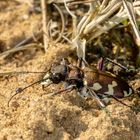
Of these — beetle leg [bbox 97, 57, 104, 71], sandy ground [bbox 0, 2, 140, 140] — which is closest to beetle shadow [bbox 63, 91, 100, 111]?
sandy ground [bbox 0, 2, 140, 140]

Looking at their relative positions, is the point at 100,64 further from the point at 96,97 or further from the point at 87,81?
the point at 96,97

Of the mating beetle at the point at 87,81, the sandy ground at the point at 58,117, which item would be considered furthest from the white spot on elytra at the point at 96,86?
the sandy ground at the point at 58,117

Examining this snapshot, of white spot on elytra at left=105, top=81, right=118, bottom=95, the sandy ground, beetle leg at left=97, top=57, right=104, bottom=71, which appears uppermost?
beetle leg at left=97, top=57, right=104, bottom=71

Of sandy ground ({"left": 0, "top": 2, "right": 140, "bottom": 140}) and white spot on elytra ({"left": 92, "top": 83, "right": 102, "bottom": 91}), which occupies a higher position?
white spot on elytra ({"left": 92, "top": 83, "right": 102, "bottom": 91})

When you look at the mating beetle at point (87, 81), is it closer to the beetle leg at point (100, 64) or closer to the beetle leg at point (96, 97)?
the beetle leg at point (96, 97)

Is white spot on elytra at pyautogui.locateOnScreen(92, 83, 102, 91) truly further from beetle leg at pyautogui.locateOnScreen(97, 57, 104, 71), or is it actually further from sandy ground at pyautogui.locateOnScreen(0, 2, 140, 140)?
beetle leg at pyautogui.locateOnScreen(97, 57, 104, 71)

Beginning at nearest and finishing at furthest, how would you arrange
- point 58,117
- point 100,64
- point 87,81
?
point 58,117, point 87,81, point 100,64

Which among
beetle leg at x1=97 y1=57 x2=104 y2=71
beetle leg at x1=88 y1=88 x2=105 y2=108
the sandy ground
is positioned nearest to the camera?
the sandy ground

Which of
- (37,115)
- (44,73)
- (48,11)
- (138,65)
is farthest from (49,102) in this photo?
(48,11)

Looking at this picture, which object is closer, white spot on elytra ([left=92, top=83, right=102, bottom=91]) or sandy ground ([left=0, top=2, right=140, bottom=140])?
sandy ground ([left=0, top=2, right=140, bottom=140])

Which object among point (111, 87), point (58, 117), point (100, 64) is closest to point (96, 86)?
point (111, 87)

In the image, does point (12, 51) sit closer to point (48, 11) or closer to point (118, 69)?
point (48, 11)
